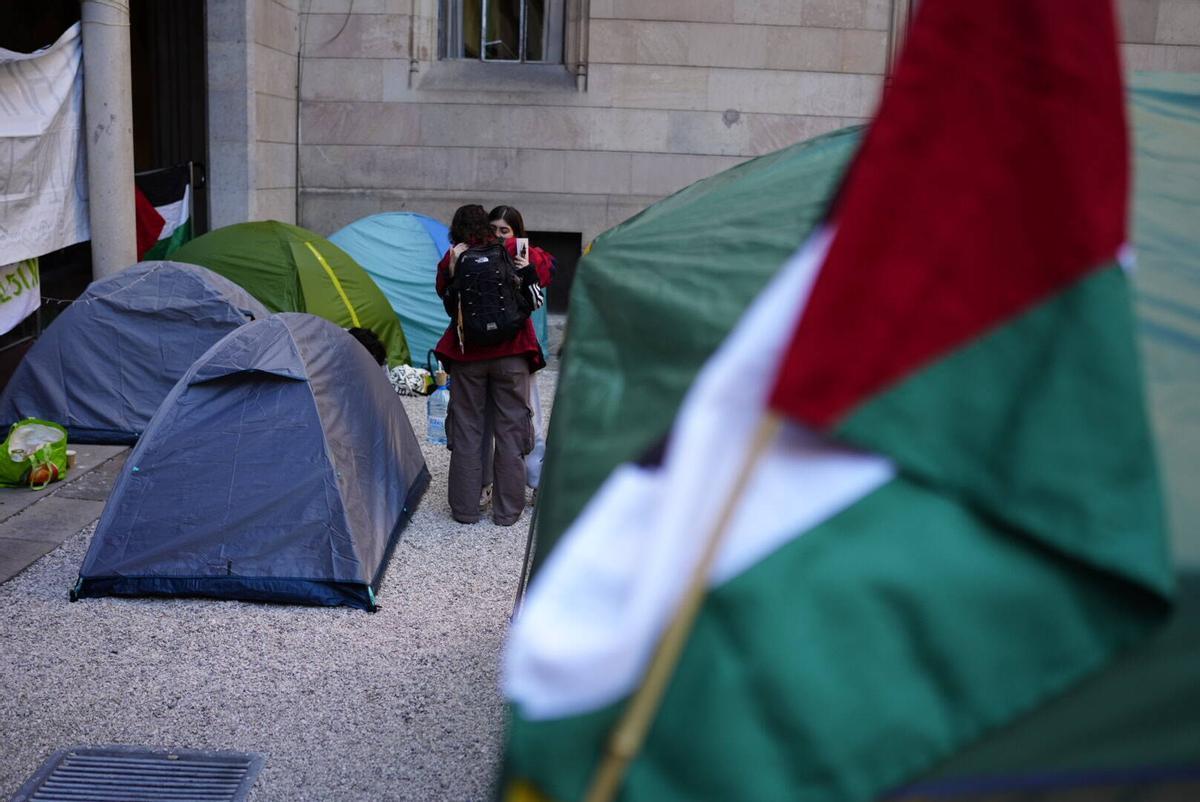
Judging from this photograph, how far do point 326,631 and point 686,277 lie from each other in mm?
3180

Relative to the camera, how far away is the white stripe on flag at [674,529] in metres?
1.42

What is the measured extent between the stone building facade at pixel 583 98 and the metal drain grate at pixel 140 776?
10916mm

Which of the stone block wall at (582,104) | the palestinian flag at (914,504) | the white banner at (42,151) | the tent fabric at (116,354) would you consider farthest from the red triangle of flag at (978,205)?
the stone block wall at (582,104)

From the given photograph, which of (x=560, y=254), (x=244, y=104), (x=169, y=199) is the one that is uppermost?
(x=244, y=104)

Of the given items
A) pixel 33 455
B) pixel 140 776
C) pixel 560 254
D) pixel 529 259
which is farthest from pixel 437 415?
pixel 560 254

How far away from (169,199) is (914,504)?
1154 centimetres

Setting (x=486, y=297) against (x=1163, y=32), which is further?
(x=1163, y=32)

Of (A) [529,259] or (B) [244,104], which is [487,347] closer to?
(A) [529,259]

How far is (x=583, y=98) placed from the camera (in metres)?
14.6

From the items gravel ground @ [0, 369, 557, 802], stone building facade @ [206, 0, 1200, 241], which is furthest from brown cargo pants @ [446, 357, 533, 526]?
stone building facade @ [206, 0, 1200, 241]

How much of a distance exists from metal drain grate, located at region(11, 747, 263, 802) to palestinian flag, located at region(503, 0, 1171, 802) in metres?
2.93

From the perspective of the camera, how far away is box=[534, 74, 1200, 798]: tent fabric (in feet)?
4.95

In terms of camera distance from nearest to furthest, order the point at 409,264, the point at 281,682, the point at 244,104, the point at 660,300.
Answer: the point at 660,300 → the point at 281,682 → the point at 409,264 → the point at 244,104

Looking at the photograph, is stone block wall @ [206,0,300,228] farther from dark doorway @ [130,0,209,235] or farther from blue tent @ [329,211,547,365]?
blue tent @ [329,211,547,365]
